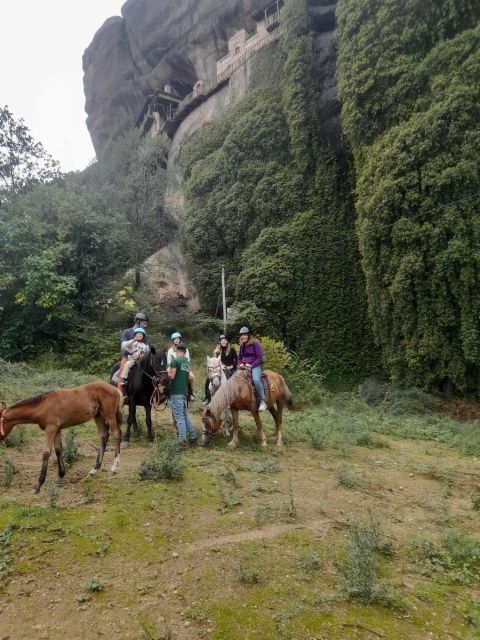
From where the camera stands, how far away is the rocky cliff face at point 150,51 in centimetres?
3431

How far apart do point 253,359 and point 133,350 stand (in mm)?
2564

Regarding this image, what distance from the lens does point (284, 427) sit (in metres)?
11.3

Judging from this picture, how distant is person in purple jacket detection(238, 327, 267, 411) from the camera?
903 cm

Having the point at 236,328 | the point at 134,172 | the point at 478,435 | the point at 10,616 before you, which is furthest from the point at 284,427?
the point at 134,172

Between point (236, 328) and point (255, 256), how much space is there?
13.2 ft

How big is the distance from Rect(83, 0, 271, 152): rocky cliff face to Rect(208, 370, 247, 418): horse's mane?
3242 centimetres

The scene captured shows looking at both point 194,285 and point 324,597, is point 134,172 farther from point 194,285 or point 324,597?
point 324,597

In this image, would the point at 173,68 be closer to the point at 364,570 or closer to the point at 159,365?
the point at 159,365

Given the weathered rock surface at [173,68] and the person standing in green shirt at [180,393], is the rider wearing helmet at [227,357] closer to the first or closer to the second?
the person standing in green shirt at [180,393]

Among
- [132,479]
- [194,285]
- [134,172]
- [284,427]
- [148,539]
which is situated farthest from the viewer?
[134,172]

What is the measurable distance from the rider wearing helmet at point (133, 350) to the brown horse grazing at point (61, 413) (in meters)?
1.98

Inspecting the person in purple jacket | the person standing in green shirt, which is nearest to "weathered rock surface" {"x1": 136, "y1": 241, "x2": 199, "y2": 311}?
the person in purple jacket

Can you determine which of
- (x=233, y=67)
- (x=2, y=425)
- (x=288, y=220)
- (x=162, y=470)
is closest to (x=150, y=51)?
(x=233, y=67)

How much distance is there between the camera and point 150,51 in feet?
131
